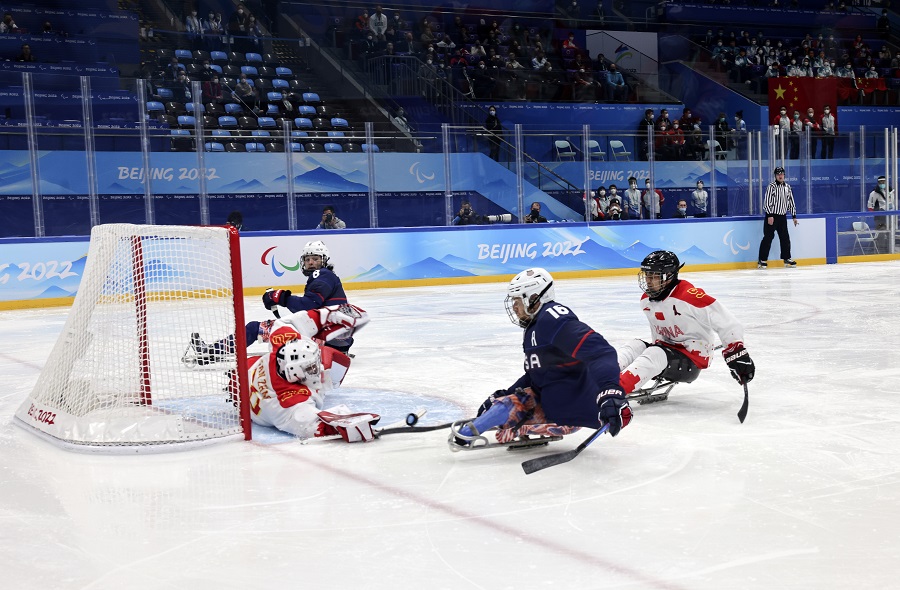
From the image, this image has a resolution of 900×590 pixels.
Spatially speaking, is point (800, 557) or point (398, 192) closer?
point (800, 557)

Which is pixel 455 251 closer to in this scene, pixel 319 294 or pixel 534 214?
pixel 534 214

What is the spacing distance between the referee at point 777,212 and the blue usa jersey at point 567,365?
1258cm

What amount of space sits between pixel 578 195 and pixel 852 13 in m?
16.8

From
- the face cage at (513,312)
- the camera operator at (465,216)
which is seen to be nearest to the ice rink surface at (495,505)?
the face cage at (513,312)

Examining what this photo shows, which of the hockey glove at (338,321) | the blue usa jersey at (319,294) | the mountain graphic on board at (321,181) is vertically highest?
the mountain graphic on board at (321,181)

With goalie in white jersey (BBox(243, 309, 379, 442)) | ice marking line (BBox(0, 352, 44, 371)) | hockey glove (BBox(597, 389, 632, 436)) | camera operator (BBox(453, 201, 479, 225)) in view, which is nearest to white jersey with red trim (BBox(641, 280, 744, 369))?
hockey glove (BBox(597, 389, 632, 436))

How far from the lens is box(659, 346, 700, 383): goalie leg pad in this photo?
489 centimetres

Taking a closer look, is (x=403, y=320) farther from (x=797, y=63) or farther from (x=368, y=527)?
(x=797, y=63)

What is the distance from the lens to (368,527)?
10.0ft

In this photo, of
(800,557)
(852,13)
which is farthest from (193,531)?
(852,13)

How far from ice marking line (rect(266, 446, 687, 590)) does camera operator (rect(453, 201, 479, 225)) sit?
10229 millimetres

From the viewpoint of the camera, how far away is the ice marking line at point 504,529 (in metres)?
2.55

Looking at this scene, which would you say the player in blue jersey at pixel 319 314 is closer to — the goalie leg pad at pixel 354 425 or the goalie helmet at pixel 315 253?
the goalie helmet at pixel 315 253

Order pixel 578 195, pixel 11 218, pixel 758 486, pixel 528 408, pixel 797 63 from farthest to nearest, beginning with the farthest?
1. pixel 797 63
2. pixel 578 195
3. pixel 11 218
4. pixel 528 408
5. pixel 758 486
